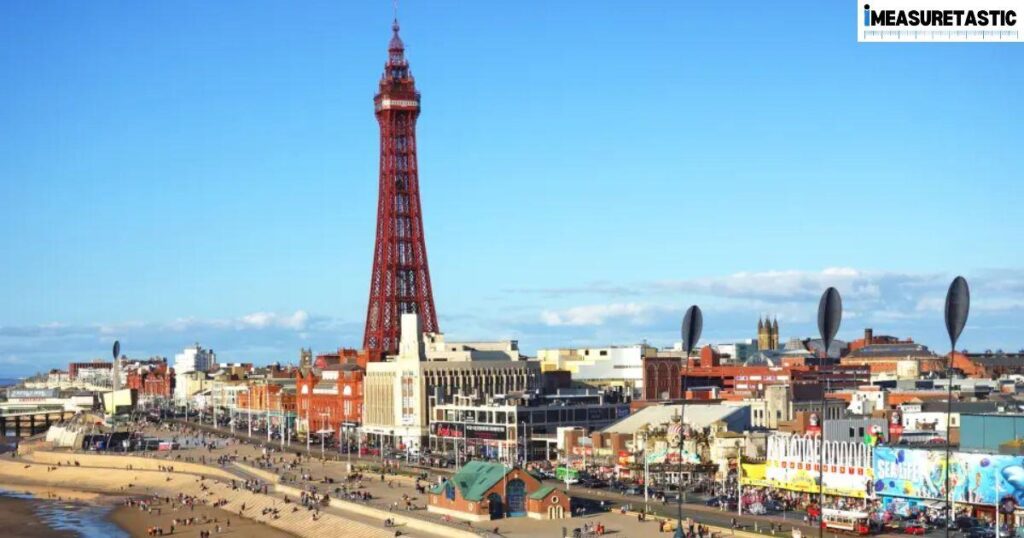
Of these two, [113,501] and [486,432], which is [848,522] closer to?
[486,432]

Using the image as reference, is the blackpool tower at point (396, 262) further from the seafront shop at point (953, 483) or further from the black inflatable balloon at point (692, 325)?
the black inflatable balloon at point (692, 325)

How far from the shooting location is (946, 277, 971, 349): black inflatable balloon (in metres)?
42.8

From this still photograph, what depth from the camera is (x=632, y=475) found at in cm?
8431

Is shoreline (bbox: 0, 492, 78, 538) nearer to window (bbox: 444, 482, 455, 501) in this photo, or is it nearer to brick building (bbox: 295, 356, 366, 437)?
window (bbox: 444, 482, 455, 501)

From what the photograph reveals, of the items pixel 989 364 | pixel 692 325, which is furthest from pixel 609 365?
pixel 692 325

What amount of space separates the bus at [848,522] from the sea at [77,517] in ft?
126

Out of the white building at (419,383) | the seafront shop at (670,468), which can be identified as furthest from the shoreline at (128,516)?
the white building at (419,383)

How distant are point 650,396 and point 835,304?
9118 centimetres

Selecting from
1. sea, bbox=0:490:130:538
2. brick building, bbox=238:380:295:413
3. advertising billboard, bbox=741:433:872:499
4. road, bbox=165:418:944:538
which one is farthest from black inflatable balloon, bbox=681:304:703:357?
brick building, bbox=238:380:295:413

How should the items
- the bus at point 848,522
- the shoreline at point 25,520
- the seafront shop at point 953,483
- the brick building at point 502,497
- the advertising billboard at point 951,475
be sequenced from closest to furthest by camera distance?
the bus at point 848,522
the seafront shop at point 953,483
the advertising billboard at point 951,475
the brick building at point 502,497
the shoreline at point 25,520

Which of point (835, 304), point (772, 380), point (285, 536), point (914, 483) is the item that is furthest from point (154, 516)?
point (772, 380)

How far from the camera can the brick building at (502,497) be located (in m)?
68.2

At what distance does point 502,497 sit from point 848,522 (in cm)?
1719

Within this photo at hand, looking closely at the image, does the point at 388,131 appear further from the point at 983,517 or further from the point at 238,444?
the point at 983,517
